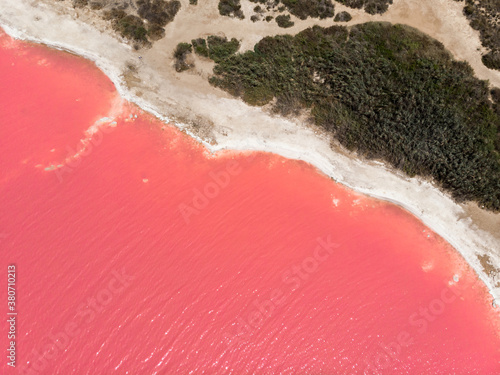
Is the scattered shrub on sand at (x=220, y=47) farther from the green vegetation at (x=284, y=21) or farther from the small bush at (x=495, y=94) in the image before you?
the small bush at (x=495, y=94)

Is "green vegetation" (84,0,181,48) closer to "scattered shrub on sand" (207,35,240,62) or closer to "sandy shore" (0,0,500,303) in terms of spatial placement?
"sandy shore" (0,0,500,303)

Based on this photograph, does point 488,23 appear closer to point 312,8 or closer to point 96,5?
point 312,8

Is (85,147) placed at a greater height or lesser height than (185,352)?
greater

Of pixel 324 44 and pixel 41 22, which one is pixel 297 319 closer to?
pixel 324 44

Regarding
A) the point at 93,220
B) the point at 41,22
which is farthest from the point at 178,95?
the point at 41,22

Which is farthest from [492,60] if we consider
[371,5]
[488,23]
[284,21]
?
[284,21]

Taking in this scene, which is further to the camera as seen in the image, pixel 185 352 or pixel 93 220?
pixel 93 220
